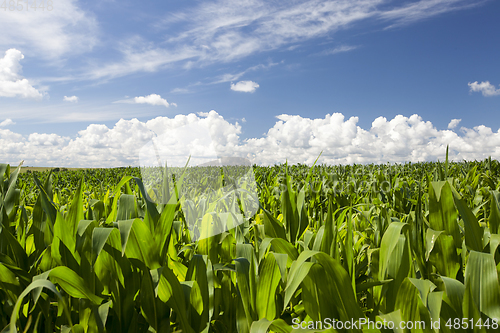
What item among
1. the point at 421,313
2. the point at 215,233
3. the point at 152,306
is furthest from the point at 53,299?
the point at 421,313

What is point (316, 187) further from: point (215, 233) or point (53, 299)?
point (53, 299)

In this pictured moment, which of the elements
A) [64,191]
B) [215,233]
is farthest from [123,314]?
[64,191]

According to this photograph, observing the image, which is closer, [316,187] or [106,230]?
[106,230]

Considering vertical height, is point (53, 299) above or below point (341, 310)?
below

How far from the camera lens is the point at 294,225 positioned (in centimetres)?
175

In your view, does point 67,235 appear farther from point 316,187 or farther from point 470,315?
point 316,187

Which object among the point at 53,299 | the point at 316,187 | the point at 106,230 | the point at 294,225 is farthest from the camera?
the point at 316,187

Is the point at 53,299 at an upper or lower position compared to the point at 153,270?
lower

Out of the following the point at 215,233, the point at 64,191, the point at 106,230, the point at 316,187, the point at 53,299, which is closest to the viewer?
the point at 106,230

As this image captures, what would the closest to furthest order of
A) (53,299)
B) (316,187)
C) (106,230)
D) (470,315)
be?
(470,315) → (106,230) → (53,299) → (316,187)

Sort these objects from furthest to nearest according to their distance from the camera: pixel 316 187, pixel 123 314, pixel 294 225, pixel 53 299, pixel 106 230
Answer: pixel 316 187, pixel 294 225, pixel 53 299, pixel 123 314, pixel 106 230

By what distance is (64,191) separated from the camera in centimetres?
616

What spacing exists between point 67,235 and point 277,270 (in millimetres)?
824

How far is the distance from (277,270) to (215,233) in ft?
1.97
